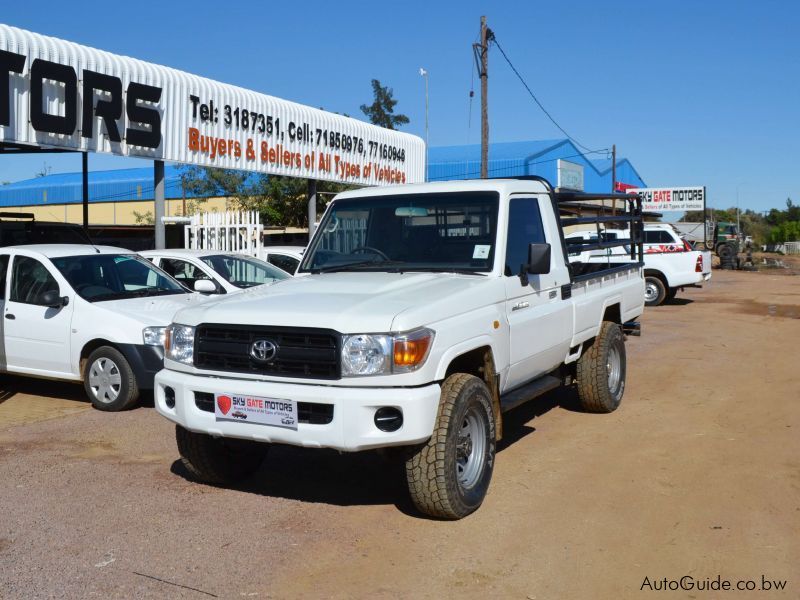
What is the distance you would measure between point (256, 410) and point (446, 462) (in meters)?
1.13

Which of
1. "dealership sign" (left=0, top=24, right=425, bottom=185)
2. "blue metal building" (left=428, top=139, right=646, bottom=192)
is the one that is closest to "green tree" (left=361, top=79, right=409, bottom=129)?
"blue metal building" (left=428, top=139, right=646, bottom=192)

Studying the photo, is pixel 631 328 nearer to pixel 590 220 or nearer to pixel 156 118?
pixel 590 220

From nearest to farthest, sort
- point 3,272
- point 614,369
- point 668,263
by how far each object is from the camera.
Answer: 1. point 614,369
2. point 3,272
3. point 668,263

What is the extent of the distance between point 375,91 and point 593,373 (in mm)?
47247

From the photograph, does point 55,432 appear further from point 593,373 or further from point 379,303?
point 593,373

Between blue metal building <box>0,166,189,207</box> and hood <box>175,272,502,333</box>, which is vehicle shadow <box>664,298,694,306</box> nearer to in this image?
hood <box>175,272,502,333</box>

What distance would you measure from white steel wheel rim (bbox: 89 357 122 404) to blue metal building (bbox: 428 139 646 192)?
3667cm

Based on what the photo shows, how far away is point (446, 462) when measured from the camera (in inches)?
190

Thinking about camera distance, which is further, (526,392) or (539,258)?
(526,392)

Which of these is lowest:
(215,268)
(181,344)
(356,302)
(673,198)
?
(181,344)

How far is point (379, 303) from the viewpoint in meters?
4.94

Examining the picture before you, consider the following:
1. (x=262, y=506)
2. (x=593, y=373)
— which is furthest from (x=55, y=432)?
(x=593, y=373)

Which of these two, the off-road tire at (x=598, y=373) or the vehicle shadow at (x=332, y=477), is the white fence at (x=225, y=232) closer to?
the off-road tire at (x=598, y=373)

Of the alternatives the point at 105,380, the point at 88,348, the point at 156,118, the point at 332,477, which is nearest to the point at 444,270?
the point at 332,477
